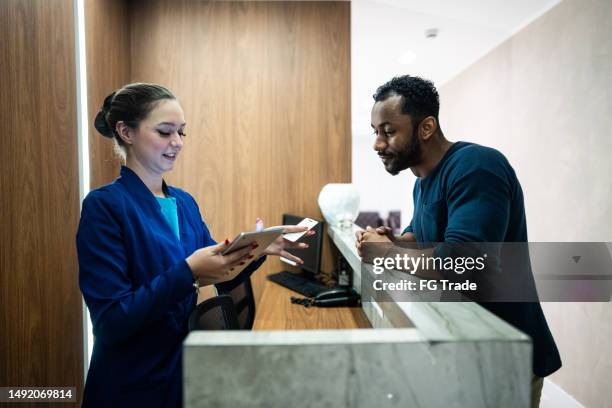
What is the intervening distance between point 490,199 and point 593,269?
5.10 feet

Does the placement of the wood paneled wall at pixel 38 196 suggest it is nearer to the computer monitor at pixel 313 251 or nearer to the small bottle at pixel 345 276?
the computer monitor at pixel 313 251

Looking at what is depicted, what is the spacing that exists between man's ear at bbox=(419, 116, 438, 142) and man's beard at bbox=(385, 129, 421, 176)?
0.02 meters

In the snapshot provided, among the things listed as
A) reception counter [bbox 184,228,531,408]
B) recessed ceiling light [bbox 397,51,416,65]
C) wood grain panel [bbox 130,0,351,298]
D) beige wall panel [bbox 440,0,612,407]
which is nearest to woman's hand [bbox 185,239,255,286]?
reception counter [bbox 184,228,531,408]

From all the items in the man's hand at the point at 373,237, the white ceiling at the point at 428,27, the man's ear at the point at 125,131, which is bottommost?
the man's hand at the point at 373,237

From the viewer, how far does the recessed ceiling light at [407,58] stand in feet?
12.1

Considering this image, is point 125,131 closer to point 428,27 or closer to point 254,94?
point 254,94

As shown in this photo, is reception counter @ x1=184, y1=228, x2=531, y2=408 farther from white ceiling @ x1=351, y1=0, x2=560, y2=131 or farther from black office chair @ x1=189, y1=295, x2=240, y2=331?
white ceiling @ x1=351, y1=0, x2=560, y2=131

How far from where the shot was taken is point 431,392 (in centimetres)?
56

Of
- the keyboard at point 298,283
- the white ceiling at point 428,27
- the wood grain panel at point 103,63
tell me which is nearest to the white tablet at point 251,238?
the keyboard at point 298,283

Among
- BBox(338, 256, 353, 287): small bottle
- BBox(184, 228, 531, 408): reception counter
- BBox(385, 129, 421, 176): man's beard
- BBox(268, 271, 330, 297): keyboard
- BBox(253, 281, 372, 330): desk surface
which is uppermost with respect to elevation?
BBox(385, 129, 421, 176): man's beard

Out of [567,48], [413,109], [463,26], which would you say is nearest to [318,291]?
[413,109]

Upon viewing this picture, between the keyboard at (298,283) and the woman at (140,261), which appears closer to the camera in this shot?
the woman at (140,261)

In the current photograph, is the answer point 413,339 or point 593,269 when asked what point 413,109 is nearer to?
point 413,339

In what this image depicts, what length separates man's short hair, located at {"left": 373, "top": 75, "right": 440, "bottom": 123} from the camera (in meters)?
1.23
